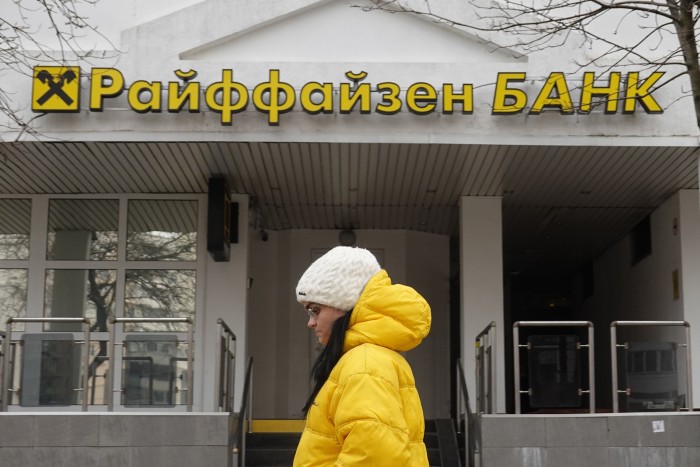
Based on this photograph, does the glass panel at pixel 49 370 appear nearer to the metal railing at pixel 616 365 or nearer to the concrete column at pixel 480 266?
the concrete column at pixel 480 266

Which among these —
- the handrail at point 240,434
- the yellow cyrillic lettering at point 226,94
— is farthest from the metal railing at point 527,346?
the yellow cyrillic lettering at point 226,94

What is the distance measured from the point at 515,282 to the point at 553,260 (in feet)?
11.3

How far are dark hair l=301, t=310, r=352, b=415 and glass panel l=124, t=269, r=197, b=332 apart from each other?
1135 centimetres

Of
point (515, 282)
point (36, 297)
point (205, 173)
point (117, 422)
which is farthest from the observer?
point (515, 282)

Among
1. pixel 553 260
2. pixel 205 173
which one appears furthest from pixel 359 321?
pixel 553 260

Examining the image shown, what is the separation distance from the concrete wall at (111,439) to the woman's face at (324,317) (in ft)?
25.9

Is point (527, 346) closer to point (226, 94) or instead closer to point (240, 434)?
point (240, 434)

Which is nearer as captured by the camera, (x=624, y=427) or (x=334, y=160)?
(x=624, y=427)

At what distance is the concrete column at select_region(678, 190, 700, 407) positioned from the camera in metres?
14.0

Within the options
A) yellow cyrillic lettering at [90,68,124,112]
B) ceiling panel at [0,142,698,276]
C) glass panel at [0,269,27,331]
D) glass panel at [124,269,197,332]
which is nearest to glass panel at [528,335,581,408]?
ceiling panel at [0,142,698,276]

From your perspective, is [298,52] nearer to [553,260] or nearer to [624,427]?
[624,427]

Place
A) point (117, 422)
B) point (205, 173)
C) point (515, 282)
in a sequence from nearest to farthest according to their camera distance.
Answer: point (117, 422) < point (205, 173) < point (515, 282)

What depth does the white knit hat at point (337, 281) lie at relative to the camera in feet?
11.5

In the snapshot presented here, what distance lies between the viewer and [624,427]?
38.4 feet
